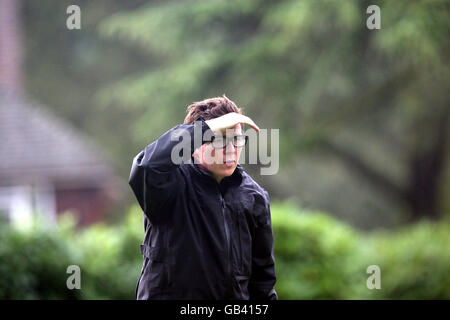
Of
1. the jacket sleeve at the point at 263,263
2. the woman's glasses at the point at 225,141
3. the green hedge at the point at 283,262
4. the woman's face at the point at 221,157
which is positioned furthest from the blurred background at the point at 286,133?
the woman's glasses at the point at 225,141

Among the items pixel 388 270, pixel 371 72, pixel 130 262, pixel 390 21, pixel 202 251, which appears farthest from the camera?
pixel 371 72

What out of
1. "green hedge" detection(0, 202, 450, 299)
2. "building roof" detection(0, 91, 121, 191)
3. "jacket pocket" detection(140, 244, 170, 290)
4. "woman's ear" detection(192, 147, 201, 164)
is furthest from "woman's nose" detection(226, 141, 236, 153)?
"building roof" detection(0, 91, 121, 191)

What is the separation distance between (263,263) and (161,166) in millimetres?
797

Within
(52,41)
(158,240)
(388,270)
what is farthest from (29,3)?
(158,240)

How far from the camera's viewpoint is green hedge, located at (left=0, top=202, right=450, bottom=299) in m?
5.84

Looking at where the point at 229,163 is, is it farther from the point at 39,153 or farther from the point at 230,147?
the point at 39,153

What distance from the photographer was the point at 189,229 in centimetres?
303

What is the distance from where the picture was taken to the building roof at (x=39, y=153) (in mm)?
13875

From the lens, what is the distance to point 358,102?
1301 cm

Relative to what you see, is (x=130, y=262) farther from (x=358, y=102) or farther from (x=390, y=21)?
(x=358, y=102)

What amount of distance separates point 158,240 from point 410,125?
37.6 ft

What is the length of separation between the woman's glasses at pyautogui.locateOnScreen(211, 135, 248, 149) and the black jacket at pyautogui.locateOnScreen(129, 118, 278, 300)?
91 mm

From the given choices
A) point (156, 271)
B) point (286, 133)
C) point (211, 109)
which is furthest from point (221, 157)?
point (286, 133)

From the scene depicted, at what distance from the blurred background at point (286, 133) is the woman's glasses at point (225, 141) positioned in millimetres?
3150
